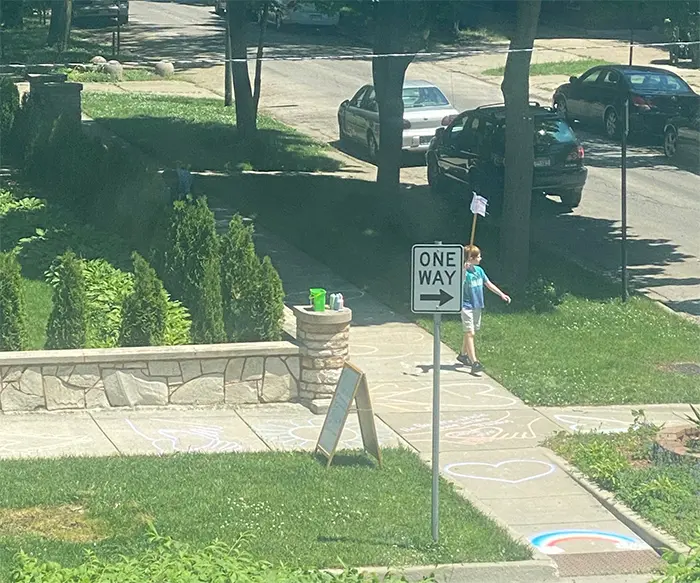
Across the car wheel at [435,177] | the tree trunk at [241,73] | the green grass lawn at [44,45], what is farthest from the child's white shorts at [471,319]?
the green grass lawn at [44,45]

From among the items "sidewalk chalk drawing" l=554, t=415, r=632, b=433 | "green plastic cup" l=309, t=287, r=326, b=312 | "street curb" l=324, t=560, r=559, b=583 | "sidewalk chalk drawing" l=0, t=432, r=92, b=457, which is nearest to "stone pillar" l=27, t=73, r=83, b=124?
"green plastic cup" l=309, t=287, r=326, b=312

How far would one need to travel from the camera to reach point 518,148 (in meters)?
17.6

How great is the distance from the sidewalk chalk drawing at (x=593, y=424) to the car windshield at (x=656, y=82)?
17146mm

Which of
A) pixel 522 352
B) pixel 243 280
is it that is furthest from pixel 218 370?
pixel 522 352

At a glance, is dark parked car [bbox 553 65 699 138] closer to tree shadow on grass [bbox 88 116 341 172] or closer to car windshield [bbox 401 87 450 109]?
car windshield [bbox 401 87 450 109]

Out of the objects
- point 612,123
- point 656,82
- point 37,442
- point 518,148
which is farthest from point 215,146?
point 37,442

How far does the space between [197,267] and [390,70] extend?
24.5 feet

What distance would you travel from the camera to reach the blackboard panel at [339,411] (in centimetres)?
1109

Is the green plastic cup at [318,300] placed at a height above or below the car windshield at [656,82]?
below

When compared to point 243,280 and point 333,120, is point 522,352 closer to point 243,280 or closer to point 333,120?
point 243,280

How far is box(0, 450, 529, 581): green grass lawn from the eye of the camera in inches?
356

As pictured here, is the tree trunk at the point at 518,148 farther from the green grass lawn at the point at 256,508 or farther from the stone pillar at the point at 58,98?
the stone pillar at the point at 58,98

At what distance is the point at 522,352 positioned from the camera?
1516 centimetres

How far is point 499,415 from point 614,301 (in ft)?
16.0
